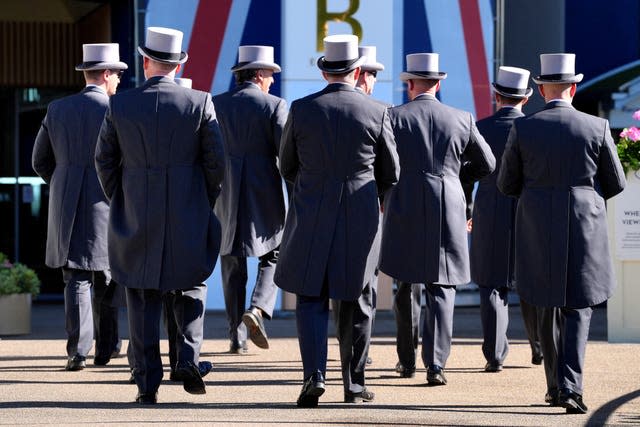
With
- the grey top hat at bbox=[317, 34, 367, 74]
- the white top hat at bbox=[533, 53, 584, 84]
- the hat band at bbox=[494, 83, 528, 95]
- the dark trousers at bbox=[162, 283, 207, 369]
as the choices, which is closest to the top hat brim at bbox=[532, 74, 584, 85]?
the white top hat at bbox=[533, 53, 584, 84]

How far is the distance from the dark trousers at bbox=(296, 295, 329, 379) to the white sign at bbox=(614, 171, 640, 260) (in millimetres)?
4151

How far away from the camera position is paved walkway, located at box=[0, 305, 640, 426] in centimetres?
721

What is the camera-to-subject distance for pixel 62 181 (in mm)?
9508

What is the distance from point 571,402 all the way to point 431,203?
5.91 ft

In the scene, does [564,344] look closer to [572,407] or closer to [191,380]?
[572,407]

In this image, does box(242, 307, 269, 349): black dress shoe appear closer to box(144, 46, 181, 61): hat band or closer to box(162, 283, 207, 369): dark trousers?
box(162, 283, 207, 369): dark trousers

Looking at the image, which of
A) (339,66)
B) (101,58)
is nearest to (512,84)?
(339,66)

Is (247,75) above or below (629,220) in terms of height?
above

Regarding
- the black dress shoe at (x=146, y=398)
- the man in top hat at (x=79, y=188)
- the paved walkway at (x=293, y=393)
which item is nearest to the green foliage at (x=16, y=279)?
the paved walkway at (x=293, y=393)

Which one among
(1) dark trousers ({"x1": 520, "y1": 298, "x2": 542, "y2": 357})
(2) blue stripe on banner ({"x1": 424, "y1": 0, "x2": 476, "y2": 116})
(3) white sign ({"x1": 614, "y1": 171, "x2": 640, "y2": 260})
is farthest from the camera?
(2) blue stripe on banner ({"x1": 424, "y1": 0, "x2": 476, "y2": 116})

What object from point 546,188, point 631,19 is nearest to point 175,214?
point 546,188

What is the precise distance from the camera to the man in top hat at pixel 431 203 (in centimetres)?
886

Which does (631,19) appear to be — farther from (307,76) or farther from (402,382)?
(402,382)

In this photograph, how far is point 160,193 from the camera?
770 centimetres
